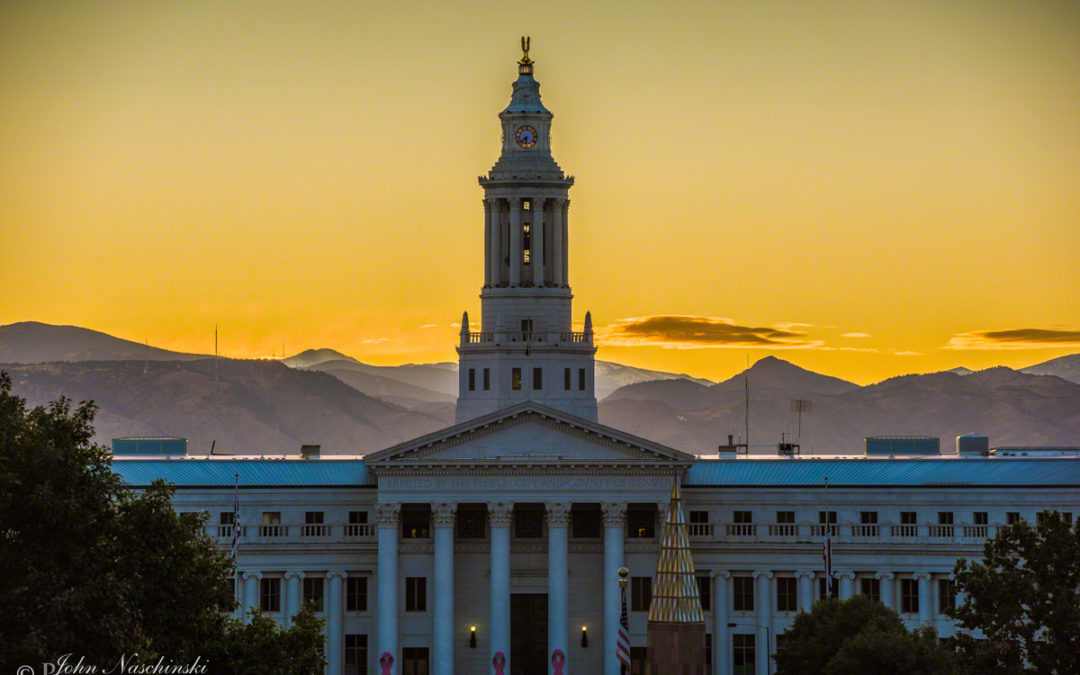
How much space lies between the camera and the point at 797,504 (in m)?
177

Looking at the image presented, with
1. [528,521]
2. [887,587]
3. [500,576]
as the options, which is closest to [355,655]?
[500,576]

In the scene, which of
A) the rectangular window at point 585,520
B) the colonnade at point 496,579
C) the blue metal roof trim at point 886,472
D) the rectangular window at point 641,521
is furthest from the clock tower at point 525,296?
the colonnade at point 496,579

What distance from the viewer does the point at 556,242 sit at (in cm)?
18750

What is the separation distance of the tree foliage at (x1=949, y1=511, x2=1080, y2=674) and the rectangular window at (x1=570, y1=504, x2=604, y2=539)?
39.7 metres

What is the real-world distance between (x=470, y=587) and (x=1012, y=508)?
38554 mm

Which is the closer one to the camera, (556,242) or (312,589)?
(312,589)

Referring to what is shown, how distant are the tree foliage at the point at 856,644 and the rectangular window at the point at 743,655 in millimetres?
20561

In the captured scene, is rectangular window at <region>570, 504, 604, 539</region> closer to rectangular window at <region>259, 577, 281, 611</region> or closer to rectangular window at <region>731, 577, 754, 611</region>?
rectangular window at <region>731, 577, 754, 611</region>

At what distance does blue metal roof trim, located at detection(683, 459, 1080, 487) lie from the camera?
17662 cm

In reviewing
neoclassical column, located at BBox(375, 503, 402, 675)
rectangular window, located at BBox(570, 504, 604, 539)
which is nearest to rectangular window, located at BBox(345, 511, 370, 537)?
neoclassical column, located at BBox(375, 503, 402, 675)

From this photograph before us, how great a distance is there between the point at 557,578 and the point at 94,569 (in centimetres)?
6609

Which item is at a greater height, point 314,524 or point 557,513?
point 557,513

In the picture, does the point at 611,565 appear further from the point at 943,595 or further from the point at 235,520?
the point at 235,520

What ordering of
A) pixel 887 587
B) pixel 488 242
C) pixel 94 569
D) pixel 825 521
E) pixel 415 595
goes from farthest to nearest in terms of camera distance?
pixel 488 242 → pixel 825 521 → pixel 415 595 → pixel 887 587 → pixel 94 569
